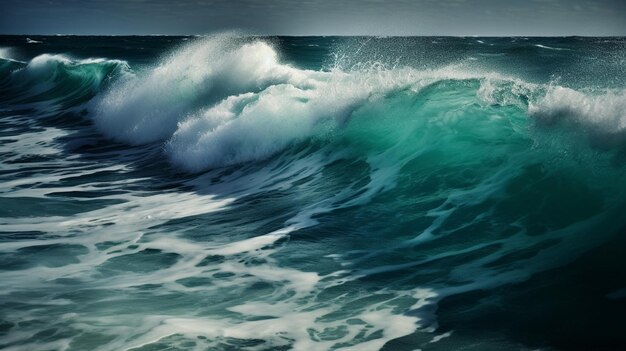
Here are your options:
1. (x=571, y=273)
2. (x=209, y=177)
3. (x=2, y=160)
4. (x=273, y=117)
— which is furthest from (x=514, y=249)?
(x=2, y=160)

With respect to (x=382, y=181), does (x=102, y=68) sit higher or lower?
higher

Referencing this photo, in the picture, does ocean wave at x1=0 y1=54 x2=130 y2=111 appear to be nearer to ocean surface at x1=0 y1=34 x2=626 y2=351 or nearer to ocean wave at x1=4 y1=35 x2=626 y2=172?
ocean wave at x1=4 y1=35 x2=626 y2=172

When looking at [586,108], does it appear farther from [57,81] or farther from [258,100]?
[57,81]

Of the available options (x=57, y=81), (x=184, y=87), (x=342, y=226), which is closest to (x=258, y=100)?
(x=184, y=87)

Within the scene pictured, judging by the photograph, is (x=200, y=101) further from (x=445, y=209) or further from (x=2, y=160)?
(x=445, y=209)

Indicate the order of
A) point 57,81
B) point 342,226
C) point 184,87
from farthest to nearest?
point 57,81 → point 184,87 → point 342,226

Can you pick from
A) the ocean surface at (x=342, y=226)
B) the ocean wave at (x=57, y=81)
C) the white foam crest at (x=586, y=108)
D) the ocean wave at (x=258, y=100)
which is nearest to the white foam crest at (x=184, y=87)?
the ocean wave at (x=258, y=100)
